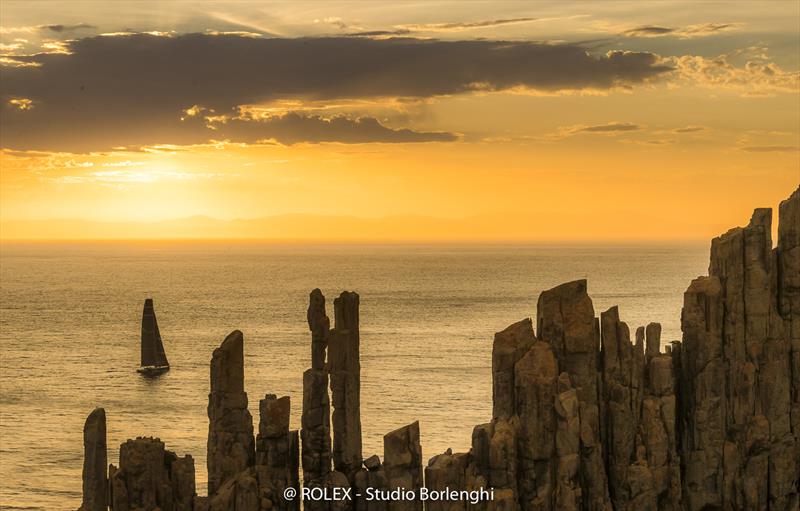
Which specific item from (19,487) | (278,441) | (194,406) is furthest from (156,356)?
(278,441)

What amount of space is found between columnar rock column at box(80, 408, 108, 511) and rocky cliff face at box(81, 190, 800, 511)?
87mm

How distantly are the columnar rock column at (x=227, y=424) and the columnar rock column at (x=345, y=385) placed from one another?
13.4ft

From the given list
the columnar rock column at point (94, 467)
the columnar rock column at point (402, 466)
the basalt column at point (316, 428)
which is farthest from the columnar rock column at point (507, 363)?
the columnar rock column at point (94, 467)

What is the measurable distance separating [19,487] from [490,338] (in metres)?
90.2

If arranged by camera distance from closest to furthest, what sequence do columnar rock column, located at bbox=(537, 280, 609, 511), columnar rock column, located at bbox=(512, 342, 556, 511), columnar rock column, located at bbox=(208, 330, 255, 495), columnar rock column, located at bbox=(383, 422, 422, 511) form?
columnar rock column, located at bbox=(383, 422, 422, 511), columnar rock column, located at bbox=(512, 342, 556, 511), columnar rock column, located at bbox=(208, 330, 255, 495), columnar rock column, located at bbox=(537, 280, 609, 511)

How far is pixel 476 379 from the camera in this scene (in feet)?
395

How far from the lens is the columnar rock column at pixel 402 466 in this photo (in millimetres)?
47688

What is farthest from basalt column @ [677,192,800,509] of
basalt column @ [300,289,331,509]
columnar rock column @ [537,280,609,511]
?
basalt column @ [300,289,331,509]

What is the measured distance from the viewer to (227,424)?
163 feet

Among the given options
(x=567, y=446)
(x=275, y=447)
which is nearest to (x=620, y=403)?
(x=567, y=446)

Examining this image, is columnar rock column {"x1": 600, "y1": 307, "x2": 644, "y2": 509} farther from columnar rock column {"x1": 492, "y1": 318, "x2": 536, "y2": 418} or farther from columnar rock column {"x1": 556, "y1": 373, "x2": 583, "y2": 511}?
columnar rock column {"x1": 492, "y1": 318, "x2": 536, "y2": 418}

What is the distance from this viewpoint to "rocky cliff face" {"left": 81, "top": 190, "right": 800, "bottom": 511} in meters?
47.8

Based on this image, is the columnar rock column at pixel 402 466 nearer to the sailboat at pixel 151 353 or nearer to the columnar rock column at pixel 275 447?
the columnar rock column at pixel 275 447

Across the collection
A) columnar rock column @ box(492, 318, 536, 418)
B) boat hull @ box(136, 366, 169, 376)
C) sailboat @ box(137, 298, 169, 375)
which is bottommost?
boat hull @ box(136, 366, 169, 376)
